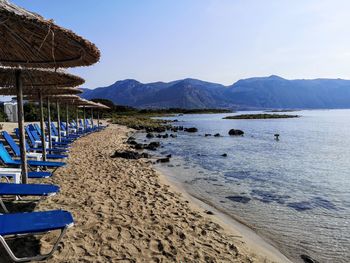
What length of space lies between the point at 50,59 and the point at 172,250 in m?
3.25

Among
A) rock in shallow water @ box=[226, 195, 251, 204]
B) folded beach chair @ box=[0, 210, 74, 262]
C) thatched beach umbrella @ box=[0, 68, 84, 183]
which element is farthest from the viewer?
rock in shallow water @ box=[226, 195, 251, 204]

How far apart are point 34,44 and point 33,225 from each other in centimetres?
225

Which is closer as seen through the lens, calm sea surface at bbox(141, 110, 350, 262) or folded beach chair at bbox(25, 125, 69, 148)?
calm sea surface at bbox(141, 110, 350, 262)

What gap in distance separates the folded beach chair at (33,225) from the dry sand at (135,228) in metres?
0.58

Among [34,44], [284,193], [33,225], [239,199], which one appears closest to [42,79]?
[34,44]

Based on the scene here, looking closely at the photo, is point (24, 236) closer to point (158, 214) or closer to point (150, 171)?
point (158, 214)

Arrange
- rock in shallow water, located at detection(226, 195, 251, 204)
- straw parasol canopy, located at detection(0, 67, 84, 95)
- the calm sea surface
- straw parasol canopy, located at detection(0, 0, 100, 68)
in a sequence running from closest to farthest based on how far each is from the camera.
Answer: straw parasol canopy, located at detection(0, 0, 100, 68), straw parasol canopy, located at detection(0, 67, 84, 95), the calm sea surface, rock in shallow water, located at detection(226, 195, 251, 204)

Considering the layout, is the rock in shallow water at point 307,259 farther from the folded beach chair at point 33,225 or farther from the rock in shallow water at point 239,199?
the folded beach chair at point 33,225

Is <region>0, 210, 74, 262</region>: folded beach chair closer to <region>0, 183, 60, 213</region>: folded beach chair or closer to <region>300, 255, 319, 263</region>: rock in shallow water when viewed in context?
<region>0, 183, 60, 213</region>: folded beach chair

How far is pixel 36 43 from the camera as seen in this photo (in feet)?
14.1

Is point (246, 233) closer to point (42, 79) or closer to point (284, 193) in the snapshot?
point (284, 193)

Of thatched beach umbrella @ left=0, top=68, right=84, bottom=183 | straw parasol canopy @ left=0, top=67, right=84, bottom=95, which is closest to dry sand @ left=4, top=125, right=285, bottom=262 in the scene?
thatched beach umbrella @ left=0, top=68, right=84, bottom=183

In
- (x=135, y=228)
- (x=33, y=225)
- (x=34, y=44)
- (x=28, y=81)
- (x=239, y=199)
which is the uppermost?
(x=34, y=44)

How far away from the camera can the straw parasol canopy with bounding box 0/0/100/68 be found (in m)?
3.18
